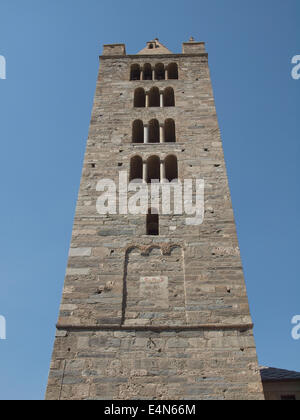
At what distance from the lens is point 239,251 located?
9.99m

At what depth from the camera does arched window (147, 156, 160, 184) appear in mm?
12703

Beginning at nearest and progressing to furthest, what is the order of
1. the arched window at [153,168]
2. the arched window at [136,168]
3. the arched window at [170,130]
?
the arched window at [136,168], the arched window at [153,168], the arched window at [170,130]

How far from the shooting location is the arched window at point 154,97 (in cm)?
Answer: 1565

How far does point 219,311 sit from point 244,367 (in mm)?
1315

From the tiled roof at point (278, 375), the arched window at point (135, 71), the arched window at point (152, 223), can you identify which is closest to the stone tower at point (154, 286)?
the arched window at point (152, 223)

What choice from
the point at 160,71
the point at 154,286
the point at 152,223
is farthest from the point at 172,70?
the point at 154,286

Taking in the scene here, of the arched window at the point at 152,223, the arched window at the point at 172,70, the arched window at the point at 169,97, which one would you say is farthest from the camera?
the arched window at the point at 172,70

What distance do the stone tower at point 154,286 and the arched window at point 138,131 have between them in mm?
41

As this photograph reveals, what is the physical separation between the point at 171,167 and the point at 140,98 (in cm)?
442

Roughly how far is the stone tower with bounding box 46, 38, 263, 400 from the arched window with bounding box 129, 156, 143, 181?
39 mm

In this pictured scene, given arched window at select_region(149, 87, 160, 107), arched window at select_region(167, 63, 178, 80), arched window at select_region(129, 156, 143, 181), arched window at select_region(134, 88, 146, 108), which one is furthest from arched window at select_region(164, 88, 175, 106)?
arched window at select_region(129, 156, 143, 181)

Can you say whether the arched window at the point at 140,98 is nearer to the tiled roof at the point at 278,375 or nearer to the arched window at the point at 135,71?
the arched window at the point at 135,71

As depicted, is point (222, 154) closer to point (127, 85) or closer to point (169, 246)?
point (169, 246)

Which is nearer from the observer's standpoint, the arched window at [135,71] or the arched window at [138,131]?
the arched window at [138,131]
